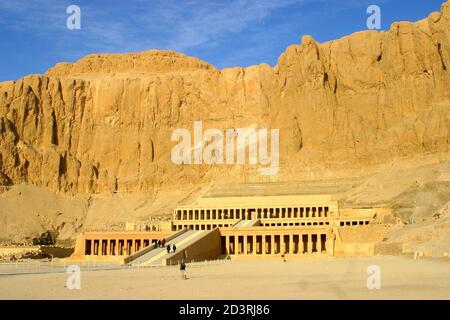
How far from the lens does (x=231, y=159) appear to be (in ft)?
413

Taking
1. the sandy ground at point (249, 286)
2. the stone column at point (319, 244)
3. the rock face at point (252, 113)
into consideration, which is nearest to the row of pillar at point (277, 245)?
the stone column at point (319, 244)

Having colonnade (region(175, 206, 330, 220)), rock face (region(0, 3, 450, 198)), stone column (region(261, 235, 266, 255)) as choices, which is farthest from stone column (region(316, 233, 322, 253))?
rock face (region(0, 3, 450, 198))

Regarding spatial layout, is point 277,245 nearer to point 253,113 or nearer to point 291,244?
point 291,244

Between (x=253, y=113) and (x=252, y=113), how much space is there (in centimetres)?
31

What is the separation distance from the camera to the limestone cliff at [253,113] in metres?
115

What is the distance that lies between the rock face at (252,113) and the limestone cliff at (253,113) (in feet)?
0.65

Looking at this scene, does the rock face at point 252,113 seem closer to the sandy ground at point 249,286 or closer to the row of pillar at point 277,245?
the row of pillar at point 277,245

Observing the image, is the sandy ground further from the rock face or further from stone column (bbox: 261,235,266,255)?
the rock face

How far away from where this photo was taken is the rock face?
377ft

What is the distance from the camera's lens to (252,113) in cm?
13262

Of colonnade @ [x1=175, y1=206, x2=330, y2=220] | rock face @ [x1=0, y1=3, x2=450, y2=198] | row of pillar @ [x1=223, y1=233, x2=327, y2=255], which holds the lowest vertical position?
row of pillar @ [x1=223, y1=233, x2=327, y2=255]

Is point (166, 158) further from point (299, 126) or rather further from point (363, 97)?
point (363, 97)

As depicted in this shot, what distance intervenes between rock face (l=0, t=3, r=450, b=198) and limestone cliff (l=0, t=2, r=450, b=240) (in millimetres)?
198
